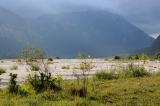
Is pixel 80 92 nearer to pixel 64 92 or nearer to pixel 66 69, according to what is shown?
pixel 64 92

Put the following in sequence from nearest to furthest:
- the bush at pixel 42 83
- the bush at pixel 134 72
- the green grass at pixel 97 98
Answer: the green grass at pixel 97 98 → the bush at pixel 42 83 → the bush at pixel 134 72

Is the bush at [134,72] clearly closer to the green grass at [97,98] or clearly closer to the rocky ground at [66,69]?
the rocky ground at [66,69]

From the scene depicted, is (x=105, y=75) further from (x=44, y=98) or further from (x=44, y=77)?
(x=44, y=98)

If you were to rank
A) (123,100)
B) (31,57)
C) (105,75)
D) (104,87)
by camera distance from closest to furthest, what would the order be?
(123,100) → (31,57) → (104,87) → (105,75)

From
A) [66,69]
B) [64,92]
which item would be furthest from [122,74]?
[66,69]

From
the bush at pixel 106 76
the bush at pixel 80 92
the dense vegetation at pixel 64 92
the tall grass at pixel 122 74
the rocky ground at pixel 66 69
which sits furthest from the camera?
the rocky ground at pixel 66 69

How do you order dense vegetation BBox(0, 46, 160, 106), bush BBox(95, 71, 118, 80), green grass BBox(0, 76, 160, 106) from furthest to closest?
1. bush BBox(95, 71, 118, 80)
2. dense vegetation BBox(0, 46, 160, 106)
3. green grass BBox(0, 76, 160, 106)

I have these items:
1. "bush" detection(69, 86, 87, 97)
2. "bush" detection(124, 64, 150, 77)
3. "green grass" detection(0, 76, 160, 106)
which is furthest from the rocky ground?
"bush" detection(69, 86, 87, 97)

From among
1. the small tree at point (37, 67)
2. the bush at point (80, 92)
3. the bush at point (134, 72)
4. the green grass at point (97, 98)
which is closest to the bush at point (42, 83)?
the small tree at point (37, 67)

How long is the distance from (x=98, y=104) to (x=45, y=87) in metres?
4.19

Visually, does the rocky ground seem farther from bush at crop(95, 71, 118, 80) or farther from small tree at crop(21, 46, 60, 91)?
small tree at crop(21, 46, 60, 91)

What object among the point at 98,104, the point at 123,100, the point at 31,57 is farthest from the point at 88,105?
the point at 31,57

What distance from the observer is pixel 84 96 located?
18.8 m

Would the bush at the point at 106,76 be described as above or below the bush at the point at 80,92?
above
